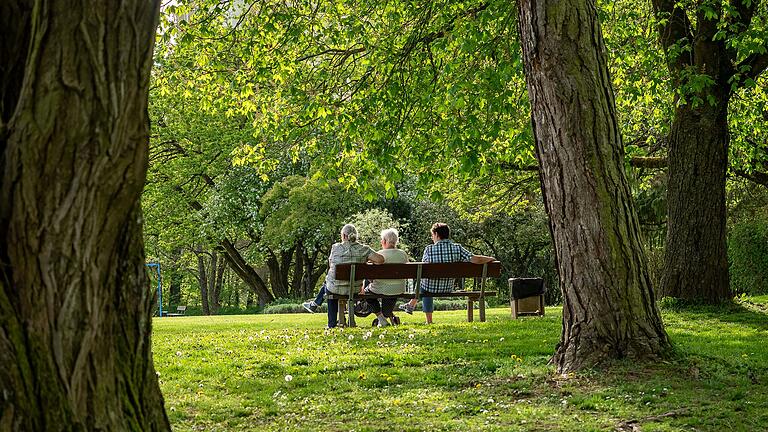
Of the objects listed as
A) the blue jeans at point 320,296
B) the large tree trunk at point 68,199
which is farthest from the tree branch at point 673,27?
the large tree trunk at point 68,199

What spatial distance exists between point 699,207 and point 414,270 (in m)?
4.37

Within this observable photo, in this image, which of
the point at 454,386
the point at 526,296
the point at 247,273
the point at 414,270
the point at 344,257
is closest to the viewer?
the point at 454,386

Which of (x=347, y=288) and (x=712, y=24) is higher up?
(x=712, y=24)

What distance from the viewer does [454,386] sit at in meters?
7.30

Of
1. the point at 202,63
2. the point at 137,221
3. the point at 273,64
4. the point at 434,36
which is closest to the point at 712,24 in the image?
the point at 434,36

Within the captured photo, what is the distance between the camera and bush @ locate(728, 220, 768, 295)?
24859 mm

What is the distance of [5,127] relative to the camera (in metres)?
3.16

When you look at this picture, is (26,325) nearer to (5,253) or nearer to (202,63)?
(5,253)

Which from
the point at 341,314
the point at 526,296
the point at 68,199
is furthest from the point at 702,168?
the point at 68,199

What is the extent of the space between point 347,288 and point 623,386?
694cm

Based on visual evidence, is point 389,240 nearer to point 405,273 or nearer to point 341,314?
point 405,273

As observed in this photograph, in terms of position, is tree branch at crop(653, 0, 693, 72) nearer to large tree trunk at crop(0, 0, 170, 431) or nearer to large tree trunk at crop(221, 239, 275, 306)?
large tree trunk at crop(0, 0, 170, 431)

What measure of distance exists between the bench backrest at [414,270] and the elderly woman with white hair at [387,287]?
252 millimetres

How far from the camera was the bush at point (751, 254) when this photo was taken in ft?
Answer: 81.6
